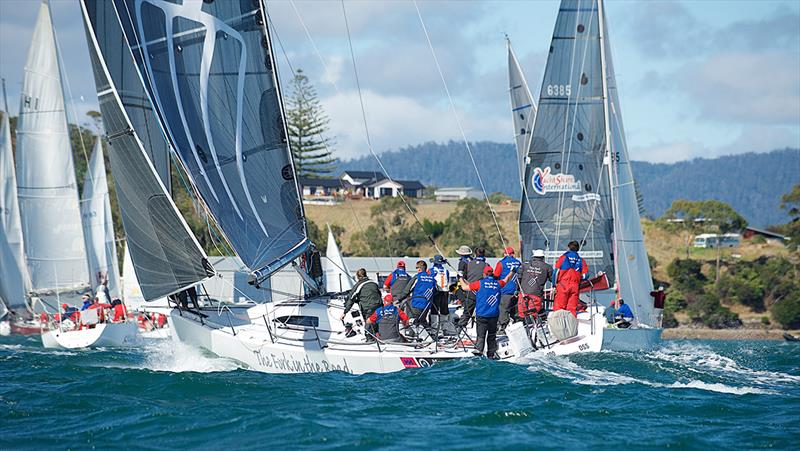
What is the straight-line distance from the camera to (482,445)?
1046 cm

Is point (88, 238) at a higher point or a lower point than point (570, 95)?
lower

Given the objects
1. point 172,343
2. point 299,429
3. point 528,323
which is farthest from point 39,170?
point 299,429

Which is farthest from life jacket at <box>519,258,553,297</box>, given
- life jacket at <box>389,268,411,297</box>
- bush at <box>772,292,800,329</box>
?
bush at <box>772,292,800,329</box>

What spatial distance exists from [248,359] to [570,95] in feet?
42.6

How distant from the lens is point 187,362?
16.2 metres

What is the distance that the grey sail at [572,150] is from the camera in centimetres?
2523

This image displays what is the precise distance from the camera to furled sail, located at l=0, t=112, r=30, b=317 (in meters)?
33.5

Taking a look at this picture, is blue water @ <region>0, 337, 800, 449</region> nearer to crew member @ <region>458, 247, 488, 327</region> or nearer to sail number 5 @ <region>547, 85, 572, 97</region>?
crew member @ <region>458, 247, 488, 327</region>

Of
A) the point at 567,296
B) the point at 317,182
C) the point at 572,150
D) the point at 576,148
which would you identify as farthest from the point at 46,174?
the point at 317,182

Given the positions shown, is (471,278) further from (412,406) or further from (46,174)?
(46,174)

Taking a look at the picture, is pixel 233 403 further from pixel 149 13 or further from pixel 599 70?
pixel 599 70

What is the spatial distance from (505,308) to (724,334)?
28694 mm

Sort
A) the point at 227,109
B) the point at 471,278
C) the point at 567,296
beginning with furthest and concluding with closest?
the point at 471,278
the point at 227,109
the point at 567,296

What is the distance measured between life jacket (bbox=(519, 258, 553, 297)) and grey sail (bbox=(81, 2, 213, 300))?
207 inches
